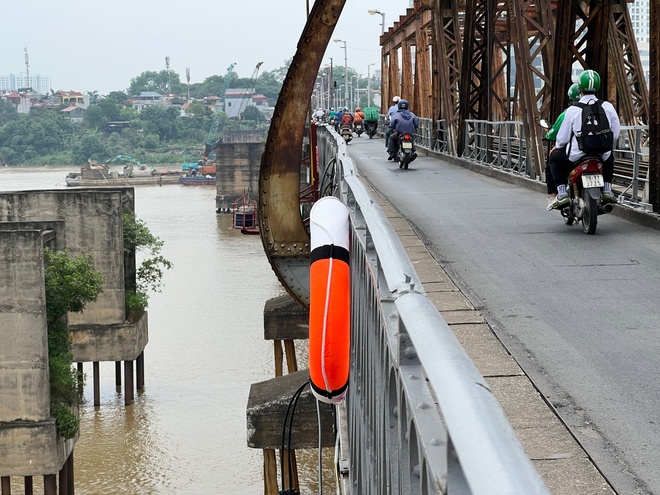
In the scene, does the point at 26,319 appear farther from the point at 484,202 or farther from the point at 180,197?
the point at 180,197

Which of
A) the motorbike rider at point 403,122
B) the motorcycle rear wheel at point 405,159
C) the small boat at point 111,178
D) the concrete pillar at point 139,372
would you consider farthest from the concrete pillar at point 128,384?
the small boat at point 111,178

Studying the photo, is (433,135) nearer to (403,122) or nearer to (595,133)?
(403,122)

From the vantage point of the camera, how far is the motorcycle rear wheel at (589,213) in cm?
1153

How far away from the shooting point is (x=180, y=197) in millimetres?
123688

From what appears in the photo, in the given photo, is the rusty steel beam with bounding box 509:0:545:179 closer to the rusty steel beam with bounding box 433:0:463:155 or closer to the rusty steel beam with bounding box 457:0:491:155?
the rusty steel beam with bounding box 457:0:491:155

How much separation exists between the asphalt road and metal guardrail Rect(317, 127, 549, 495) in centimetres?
88

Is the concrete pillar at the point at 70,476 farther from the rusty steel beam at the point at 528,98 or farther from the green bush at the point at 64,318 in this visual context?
the rusty steel beam at the point at 528,98

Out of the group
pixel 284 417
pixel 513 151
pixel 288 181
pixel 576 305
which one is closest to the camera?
pixel 576 305

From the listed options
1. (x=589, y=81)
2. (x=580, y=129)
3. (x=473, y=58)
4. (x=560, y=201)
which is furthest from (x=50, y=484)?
(x=589, y=81)

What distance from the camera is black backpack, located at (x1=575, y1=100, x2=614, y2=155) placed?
449 inches

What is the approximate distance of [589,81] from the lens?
37.4ft

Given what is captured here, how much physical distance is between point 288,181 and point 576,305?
23.7 ft

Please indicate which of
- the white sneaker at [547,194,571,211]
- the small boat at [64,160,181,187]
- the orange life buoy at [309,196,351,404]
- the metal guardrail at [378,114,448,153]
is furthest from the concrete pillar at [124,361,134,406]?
the small boat at [64,160,181,187]

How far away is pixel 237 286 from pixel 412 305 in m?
52.4
